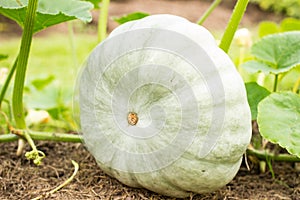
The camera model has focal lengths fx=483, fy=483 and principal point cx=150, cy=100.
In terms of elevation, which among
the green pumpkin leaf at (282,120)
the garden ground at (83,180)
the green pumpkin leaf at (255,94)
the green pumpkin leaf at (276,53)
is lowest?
the garden ground at (83,180)

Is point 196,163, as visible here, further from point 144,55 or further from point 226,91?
point 144,55

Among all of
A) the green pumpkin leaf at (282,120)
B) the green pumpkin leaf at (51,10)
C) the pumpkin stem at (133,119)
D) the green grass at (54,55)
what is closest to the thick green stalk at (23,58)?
the green pumpkin leaf at (51,10)

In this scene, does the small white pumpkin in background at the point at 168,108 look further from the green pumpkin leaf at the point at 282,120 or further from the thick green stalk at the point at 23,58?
the thick green stalk at the point at 23,58

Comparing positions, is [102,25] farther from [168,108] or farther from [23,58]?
[168,108]

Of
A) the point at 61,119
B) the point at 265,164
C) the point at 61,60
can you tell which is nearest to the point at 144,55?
the point at 265,164

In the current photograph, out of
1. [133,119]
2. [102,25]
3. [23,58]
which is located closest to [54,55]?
[102,25]

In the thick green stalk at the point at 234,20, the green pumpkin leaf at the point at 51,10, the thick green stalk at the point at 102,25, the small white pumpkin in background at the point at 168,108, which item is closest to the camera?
the small white pumpkin in background at the point at 168,108
